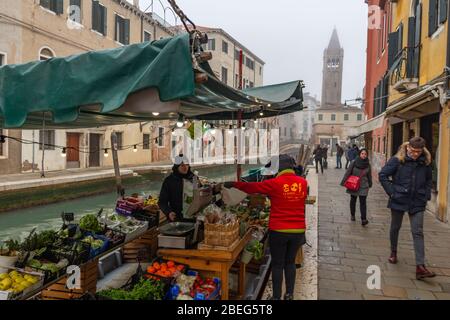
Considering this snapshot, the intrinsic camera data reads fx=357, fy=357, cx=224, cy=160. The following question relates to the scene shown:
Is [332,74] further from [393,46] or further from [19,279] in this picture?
[19,279]

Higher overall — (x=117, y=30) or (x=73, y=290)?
(x=117, y=30)

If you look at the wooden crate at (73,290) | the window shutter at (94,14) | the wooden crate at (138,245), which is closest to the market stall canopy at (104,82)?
the wooden crate at (73,290)

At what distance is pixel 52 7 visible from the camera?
18328 mm

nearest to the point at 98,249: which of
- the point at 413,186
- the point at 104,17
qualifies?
the point at 413,186

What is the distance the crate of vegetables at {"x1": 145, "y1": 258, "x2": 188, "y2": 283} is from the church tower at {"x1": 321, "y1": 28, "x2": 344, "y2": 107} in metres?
76.6

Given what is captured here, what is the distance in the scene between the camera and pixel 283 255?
11.9 feet

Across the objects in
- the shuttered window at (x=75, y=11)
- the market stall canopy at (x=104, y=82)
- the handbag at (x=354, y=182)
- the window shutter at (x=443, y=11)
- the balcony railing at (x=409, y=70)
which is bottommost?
the handbag at (x=354, y=182)

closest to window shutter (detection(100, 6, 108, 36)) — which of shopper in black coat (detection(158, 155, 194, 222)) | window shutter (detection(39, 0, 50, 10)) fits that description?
window shutter (detection(39, 0, 50, 10))

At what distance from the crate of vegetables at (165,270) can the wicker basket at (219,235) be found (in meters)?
0.37

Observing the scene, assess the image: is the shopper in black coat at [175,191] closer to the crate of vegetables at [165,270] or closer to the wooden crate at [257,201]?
the crate of vegetables at [165,270]

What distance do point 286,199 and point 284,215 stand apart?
0.53 feet

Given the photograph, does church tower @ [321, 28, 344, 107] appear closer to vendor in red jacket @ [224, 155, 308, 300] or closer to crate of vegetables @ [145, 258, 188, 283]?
vendor in red jacket @ [224, 155, 308, 300]

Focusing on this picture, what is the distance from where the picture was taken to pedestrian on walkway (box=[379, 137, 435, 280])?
443cm

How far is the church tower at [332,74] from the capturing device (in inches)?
3041
